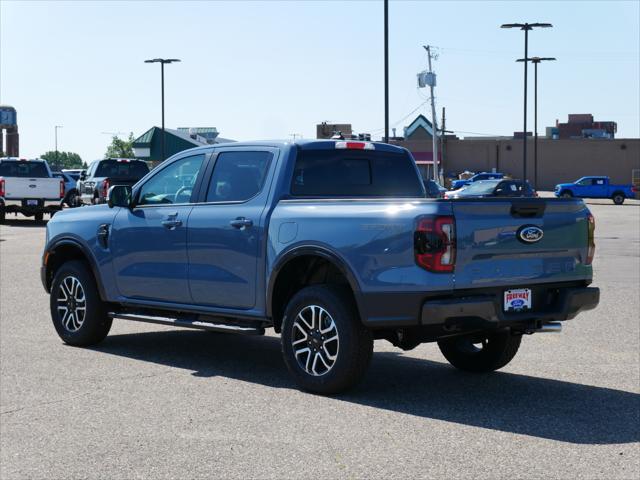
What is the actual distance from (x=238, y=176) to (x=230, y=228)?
20.2 inches

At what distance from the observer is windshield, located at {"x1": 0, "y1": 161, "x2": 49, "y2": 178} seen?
36312 millimetres

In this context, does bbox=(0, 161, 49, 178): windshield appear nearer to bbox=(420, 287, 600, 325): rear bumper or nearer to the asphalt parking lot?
the asphalt parking lot

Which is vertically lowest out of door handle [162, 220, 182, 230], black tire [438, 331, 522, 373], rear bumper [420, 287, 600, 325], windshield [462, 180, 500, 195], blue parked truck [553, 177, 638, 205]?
blue parked truck [553, 177, 638, 205]

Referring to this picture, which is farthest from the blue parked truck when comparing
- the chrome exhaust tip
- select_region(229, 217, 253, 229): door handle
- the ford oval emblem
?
the ford oval emblem

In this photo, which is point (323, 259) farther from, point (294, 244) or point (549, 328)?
point (549, 328)

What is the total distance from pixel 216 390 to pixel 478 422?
2163 mm

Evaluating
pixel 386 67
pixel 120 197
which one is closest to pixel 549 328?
pixel 120 197

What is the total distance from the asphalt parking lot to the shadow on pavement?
2 cm

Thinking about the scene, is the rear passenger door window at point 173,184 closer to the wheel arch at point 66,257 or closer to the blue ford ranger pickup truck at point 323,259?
the blue ford ranger pickup truck at point 323,259

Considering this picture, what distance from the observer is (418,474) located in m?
5.67

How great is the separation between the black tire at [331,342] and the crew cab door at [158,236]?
1470 mm

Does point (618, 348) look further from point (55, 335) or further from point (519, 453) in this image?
point (55, 335)

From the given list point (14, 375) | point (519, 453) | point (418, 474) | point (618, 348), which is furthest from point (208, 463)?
point (618, 348)

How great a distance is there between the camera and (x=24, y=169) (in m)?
36.5
